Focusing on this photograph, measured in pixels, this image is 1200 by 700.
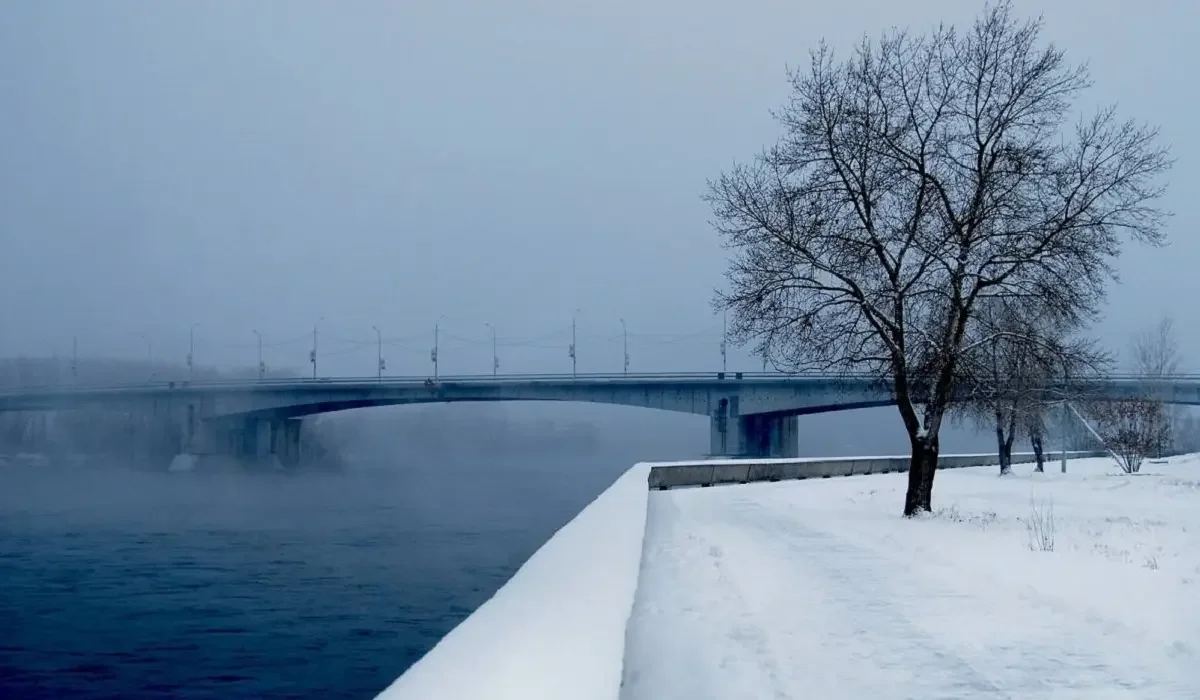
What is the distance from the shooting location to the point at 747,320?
21844 millimetres

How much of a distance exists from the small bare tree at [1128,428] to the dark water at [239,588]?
2461 centimetres

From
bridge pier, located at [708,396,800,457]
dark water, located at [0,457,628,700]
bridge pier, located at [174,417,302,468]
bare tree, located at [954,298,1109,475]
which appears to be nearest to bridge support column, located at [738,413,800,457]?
bridge pier, located at [708,396,800,457]

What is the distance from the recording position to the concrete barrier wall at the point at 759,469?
32562 mm

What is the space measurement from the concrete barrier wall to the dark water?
5230 millimetres

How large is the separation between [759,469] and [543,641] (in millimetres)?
32646

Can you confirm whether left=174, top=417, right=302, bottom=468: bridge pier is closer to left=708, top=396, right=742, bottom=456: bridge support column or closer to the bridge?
the bridge

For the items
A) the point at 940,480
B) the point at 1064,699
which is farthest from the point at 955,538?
the point at 940,480

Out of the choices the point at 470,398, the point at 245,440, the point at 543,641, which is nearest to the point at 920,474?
the point at 543,641

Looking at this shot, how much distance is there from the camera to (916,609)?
9891mm

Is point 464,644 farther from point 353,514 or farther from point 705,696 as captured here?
point 353,514

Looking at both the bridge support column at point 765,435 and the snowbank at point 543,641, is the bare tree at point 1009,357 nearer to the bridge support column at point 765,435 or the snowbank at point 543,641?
the snowbank at point 543,641

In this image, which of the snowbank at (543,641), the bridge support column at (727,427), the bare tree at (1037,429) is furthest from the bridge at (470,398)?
the snowbank at (543,641)

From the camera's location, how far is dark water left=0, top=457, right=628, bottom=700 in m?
17.1

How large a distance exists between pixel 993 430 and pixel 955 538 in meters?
30.8
